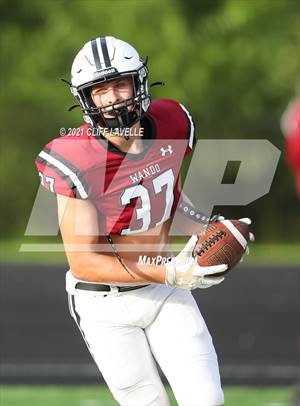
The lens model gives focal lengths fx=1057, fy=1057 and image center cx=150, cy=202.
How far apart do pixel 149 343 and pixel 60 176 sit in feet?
2.72

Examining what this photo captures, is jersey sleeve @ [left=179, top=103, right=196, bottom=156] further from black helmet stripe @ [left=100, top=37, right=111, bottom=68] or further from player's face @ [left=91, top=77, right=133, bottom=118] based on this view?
black helmet stripe @ [left=100, top=37, right=111, bottom=68]

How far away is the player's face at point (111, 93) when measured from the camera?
453 cm

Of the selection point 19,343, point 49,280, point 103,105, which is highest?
point 103,105

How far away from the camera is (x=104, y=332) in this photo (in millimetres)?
4555

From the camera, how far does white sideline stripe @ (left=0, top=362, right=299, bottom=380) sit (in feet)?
27.8

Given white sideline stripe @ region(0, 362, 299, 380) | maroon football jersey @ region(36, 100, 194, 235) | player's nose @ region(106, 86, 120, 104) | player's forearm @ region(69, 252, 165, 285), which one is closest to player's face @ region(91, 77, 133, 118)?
player's nose @ region(106, 86, 120, 104)

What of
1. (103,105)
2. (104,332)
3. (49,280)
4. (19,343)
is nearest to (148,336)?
(104,332)

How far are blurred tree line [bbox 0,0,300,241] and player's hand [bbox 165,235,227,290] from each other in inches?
459

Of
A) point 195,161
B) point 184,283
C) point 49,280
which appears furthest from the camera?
point 195,161

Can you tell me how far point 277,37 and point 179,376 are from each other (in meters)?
13.7

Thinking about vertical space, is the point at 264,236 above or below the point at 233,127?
below

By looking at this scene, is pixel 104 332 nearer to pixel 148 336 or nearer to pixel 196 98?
pixel 148 336

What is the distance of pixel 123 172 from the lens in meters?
4.60

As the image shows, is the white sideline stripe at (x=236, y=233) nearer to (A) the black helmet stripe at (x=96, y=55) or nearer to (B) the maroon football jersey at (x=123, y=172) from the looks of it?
(B) the maroon football jersey at (x=123, y=172)
